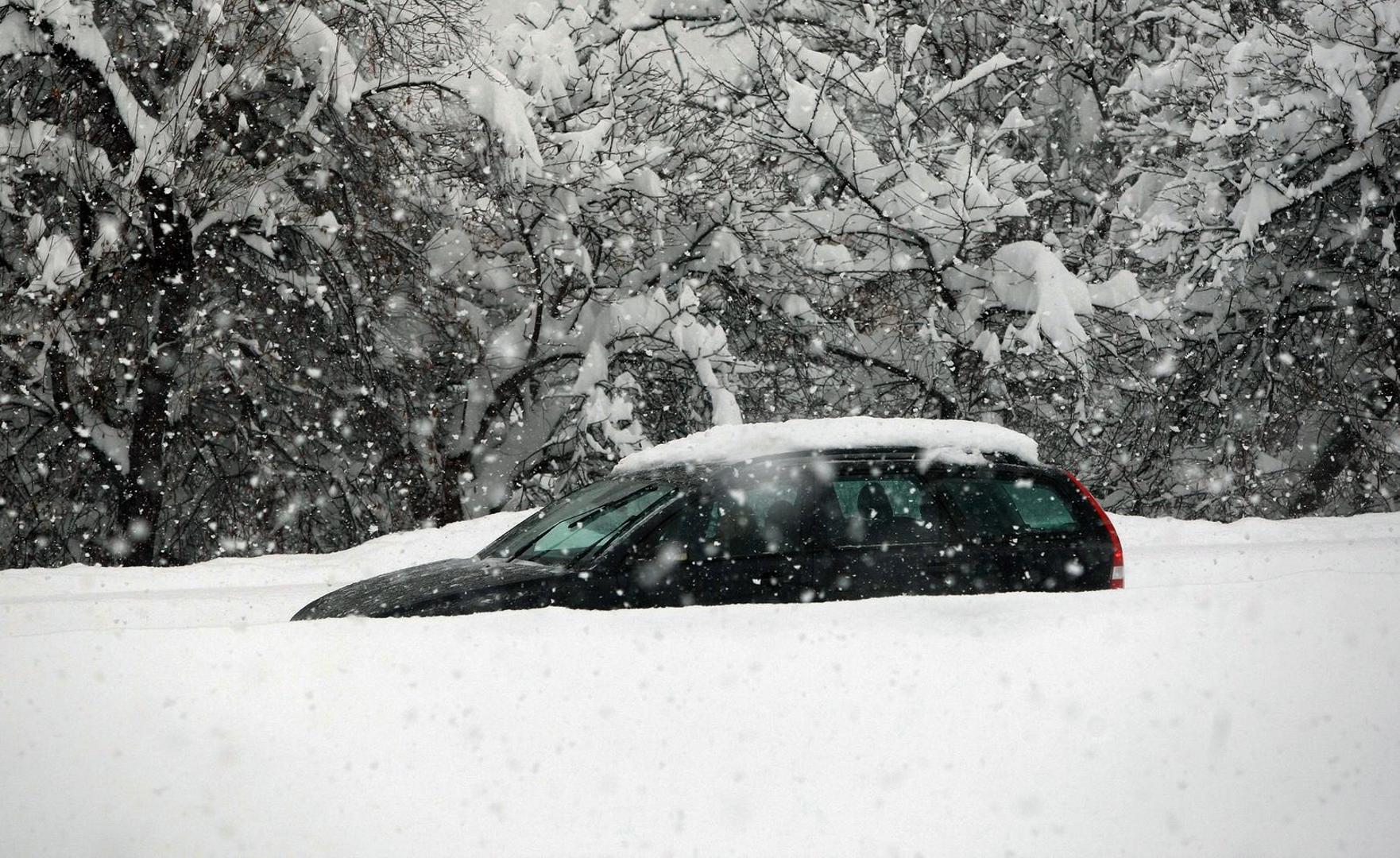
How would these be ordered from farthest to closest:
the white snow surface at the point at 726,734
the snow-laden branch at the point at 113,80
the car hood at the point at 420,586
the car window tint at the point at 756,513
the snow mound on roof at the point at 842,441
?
the snow-laden branch at the point at 113,80
the snow mound on roof at the point at 842,441
the car window tint at the point at 756,513
the car hood at the point at 420,586
the white snow surface at the point at 726,734

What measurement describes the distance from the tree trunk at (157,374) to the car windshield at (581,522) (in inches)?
216

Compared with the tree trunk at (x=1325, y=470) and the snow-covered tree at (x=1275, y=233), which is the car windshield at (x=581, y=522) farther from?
the tree trunk at (x=1325, y=470)

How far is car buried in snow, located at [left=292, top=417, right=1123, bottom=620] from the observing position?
4.53 m

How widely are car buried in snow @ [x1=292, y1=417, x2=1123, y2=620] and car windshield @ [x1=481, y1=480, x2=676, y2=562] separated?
0.04 feet

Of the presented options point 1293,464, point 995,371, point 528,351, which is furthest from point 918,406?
point 1293,464

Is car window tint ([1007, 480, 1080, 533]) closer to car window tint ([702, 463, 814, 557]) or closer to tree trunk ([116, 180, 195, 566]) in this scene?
car window tint ([702, 463, 814, 557])

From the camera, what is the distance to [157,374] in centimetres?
991

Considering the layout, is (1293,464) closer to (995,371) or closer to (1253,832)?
(995,371)

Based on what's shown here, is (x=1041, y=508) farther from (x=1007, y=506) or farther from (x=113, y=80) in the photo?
(x=113, y=80)

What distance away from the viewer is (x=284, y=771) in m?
2.49

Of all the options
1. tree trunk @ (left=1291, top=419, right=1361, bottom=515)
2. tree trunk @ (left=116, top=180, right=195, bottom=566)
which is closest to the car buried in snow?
tree trunk @ (left=116, top=180, right=195, bottom=566)

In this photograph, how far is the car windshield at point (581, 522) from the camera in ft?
15.8

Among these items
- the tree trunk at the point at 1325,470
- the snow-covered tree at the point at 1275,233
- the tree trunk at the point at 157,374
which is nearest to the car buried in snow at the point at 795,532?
the tree trunk at the point at 157,374

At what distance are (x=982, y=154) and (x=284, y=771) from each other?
10.3 meters
